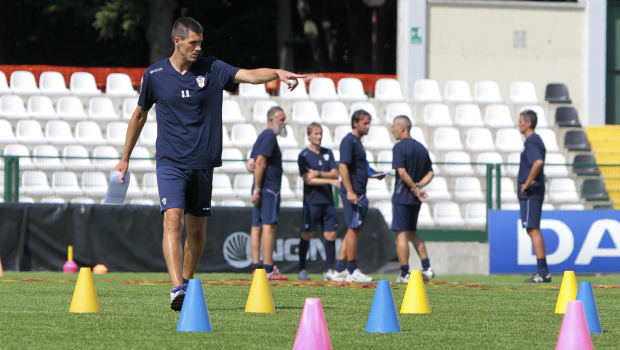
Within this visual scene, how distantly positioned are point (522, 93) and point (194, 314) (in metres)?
17.0

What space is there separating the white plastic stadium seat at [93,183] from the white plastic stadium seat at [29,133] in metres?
2.99

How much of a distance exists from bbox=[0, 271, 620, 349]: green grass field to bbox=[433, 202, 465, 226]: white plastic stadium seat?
5575 millimetres

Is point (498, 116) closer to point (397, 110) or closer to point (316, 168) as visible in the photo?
point (397, 110)

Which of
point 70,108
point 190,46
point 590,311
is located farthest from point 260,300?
point 70,108

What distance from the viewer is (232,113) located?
67.3 feet

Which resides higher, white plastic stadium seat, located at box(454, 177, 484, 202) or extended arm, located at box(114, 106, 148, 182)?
extended arm, located at box(114, 106, 148, 182)

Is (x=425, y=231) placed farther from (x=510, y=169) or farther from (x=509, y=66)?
(x=509, y=66)

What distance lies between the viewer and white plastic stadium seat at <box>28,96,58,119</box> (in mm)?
19984

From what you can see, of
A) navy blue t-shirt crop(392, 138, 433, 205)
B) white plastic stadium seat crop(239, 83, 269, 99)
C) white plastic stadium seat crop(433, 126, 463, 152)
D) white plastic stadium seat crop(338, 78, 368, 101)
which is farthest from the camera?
white plastic stadium seat crop(338, 78, 368, 101)

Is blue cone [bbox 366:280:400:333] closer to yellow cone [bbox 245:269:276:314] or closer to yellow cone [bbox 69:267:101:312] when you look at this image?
yellow cone [bbox 245:269:276:314]

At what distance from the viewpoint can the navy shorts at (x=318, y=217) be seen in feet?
45.6

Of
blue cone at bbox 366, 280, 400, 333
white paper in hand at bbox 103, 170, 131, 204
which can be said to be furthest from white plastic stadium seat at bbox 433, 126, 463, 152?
blue cone at bbox 366, 280, 400, 333

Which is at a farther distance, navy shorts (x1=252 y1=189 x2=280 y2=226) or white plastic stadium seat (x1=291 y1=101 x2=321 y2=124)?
white plastic stadium seat (x1=291 y1=101 x2=321 y2=124)

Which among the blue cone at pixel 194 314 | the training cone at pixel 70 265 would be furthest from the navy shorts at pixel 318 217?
the blue cone at pixel 194 314
